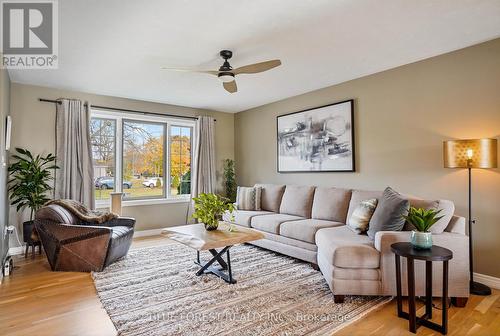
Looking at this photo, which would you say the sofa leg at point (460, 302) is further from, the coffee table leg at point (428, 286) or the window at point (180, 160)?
the window at point (180, 160)

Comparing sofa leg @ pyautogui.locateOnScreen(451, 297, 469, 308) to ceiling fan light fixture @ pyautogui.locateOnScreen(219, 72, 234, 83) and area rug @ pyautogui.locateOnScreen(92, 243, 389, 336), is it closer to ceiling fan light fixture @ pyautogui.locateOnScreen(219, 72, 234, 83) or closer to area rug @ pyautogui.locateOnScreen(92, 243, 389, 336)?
area rug @ pyautogui.locateOnScreen(92, 243, 389, 336)

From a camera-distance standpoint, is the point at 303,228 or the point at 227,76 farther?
the point at 303,228

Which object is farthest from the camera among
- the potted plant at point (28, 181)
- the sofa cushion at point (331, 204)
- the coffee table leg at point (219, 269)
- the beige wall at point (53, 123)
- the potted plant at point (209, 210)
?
the beige wall at point (53, 123)

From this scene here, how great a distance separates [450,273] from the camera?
8.06 feet

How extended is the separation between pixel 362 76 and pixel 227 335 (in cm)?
371

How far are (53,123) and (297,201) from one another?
4.08 metres

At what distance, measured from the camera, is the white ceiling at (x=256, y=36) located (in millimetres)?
2354

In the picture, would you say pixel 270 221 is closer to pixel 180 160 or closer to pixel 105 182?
pixel 180 160

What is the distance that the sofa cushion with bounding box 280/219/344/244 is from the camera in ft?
11.4

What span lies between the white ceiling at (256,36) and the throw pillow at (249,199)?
1881 mm

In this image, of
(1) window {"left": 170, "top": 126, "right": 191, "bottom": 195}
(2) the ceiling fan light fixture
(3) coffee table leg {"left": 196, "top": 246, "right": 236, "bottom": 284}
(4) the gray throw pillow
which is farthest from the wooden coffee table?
(1) window {"left": 170, "top": 126, "right": 191, "bottom": 195}

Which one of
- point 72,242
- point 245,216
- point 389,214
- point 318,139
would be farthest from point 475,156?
point 72,242

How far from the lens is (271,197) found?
4.97 meters

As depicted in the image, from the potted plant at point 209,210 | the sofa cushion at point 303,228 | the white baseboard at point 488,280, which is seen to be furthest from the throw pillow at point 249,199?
the white baseboard at point 488,280
